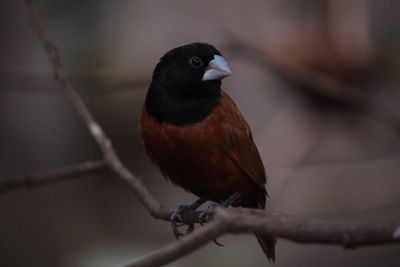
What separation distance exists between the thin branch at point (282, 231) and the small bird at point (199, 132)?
1.13 metres

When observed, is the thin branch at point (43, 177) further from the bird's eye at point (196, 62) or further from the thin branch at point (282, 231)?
the thin branch at point (282, 231)

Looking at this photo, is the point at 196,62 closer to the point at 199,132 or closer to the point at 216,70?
the point at 216,70

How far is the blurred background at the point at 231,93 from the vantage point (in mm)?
4645

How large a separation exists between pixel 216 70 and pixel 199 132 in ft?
1.15

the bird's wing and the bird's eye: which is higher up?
the bird's eye

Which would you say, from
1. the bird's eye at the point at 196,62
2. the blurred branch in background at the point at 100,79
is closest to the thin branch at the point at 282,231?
the bird's eye at the point at 196,62

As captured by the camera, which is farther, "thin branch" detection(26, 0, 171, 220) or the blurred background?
the blurred background

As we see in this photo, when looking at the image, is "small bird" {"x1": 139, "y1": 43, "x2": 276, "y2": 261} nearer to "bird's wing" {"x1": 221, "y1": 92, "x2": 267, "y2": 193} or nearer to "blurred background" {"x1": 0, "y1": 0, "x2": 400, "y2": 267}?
"bird's wing" {"x1": 221, "y1": 92, "x2": 267, "y2": 193}

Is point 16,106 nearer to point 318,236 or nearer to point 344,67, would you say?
point 344,67

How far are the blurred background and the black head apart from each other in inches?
50.3

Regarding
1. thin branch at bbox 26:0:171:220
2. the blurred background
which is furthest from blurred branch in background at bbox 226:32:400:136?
thin branch at bbox 26:0:171:220

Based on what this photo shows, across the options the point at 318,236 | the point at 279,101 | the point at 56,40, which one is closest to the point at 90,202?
the point at 56,40

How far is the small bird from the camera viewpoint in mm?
2588

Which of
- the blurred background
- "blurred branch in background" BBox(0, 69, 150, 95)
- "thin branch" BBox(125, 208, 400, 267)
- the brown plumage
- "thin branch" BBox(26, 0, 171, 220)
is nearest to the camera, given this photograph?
"thin branch" BBox(125, 208, 400, 267)
